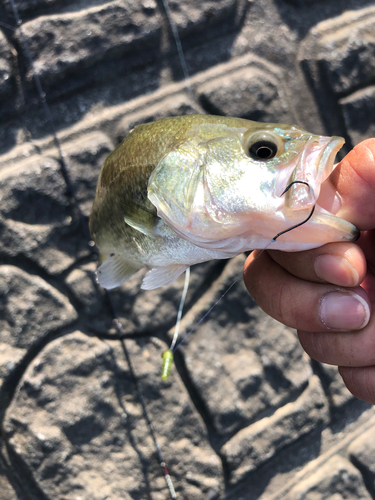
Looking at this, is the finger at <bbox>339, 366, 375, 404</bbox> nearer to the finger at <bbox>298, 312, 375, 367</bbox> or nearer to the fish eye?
the finger at <bbox>298, 312, 375, 367</bbox>

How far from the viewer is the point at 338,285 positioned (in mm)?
682

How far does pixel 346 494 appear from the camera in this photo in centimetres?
138

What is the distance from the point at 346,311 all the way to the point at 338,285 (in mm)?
52

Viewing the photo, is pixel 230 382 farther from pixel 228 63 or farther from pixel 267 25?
pixel 267 25

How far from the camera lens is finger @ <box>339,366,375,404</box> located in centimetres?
75

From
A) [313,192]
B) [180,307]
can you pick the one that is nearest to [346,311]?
[313,192]

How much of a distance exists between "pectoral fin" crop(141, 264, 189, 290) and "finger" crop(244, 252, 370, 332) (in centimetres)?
22

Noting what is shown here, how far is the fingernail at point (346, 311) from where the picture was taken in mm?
686

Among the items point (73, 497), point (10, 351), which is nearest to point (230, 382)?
point (73, 497)

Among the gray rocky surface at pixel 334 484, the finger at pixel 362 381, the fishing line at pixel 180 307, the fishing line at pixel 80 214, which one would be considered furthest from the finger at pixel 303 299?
the gray rocky surface at pixel 334 484

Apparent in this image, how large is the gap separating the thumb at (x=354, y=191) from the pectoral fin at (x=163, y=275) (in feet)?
0.90

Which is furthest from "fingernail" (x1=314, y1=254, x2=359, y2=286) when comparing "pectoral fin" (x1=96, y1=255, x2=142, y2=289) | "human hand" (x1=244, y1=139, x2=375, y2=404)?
"pectoral fin" (x1=96, y1=255, x2=142, y2=289)

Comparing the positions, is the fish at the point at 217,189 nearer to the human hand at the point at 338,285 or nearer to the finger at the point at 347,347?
the human hand at the point at 338,285

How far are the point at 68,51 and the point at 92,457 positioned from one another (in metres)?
1.31
